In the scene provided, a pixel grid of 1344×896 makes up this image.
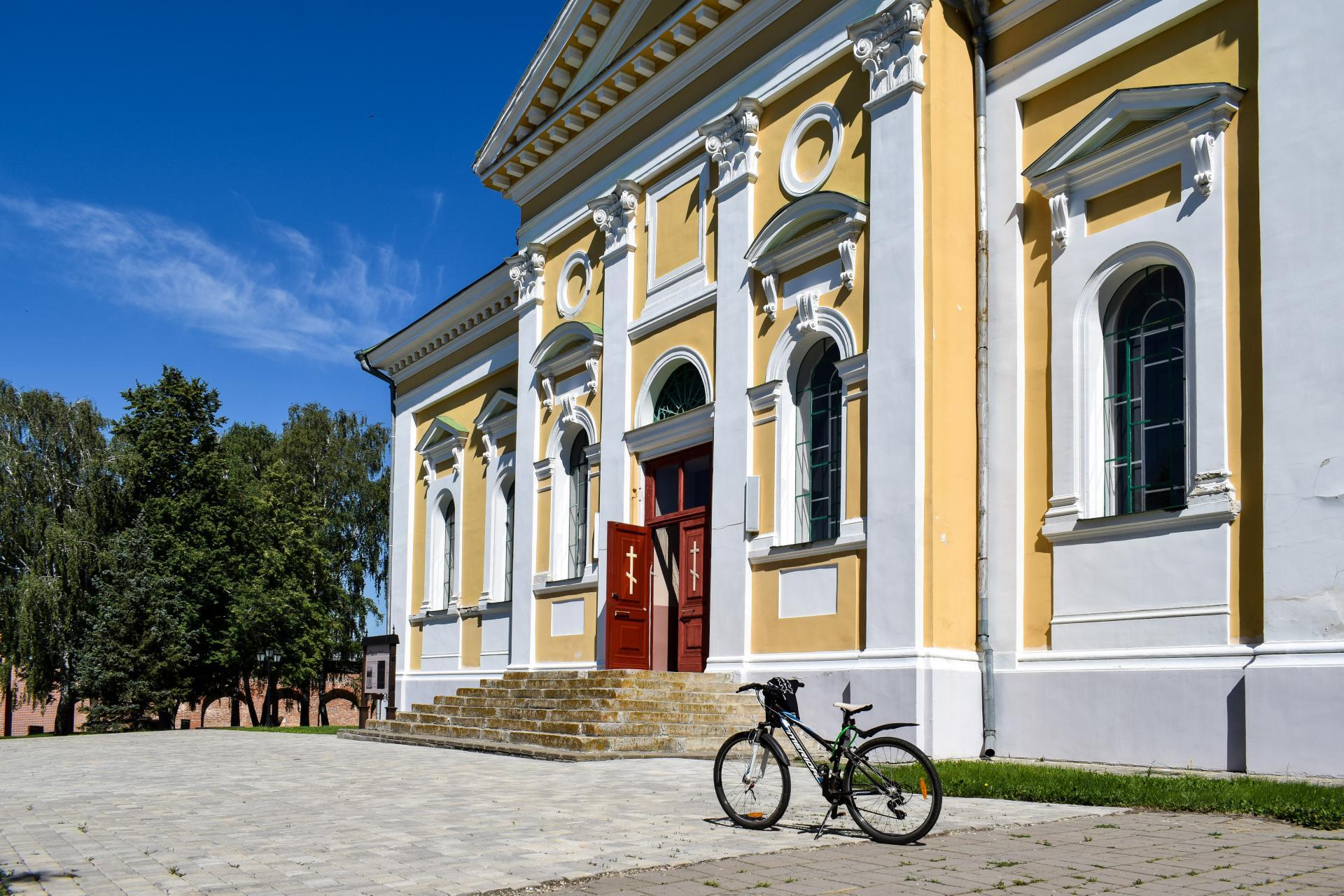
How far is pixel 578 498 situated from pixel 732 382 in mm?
4985

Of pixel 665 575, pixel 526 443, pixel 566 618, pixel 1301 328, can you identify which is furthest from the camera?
pixel 526 443

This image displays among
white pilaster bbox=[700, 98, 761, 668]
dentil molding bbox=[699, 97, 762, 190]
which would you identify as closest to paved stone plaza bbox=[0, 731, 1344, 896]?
white pilaster bbox=[700, 98, 761, 668]

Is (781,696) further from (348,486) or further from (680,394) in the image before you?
(348,486)

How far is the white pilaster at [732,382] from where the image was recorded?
15430mm

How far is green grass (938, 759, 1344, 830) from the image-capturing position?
321 inches

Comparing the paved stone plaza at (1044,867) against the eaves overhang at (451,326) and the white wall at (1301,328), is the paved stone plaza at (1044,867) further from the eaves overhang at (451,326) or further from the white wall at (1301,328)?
the eaves overhang at (451,326)

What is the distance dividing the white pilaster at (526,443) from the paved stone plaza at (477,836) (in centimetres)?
812

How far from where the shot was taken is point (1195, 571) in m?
11.5

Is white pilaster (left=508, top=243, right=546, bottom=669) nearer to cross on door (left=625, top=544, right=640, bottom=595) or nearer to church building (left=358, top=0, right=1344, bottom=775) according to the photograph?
church building (left=358, top=0, right=1344, bottom=775)

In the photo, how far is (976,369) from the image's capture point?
1378 centimetres

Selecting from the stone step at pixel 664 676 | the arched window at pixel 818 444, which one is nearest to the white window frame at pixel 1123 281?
the arched window at pixel 818 444

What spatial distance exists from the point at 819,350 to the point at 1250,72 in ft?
18.0

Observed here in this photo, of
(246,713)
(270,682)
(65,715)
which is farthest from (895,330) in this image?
(246,713)

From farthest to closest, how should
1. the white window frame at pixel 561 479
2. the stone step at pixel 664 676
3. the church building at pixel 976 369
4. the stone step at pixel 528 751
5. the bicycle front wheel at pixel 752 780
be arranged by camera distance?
the white window frame at pixel 561 479 < the stone step at pixel 664 676 < the stone step at pixel 528 751 < the church building at pixel 976 369 < the bicycle front wheel at pixel 752 780
